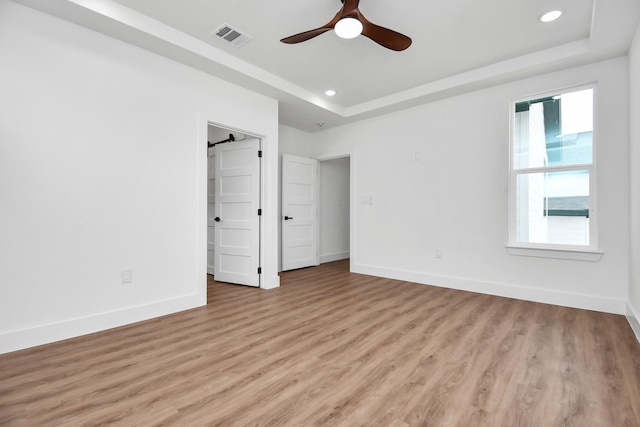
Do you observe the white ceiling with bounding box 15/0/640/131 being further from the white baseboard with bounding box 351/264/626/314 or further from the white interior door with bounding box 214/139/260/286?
the white baseboard with bounding box 351/264/626/314

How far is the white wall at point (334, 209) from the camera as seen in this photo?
21.4 ft

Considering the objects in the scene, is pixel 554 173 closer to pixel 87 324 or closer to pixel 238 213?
pixel 238 213

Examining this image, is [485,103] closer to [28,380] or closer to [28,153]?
[28,153]

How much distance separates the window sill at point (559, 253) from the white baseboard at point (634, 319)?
1.77 ft

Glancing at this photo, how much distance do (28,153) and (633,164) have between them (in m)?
5.47

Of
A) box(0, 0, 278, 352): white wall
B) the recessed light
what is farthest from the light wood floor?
the recessed light

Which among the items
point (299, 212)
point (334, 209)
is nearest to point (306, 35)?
point (299, 212)

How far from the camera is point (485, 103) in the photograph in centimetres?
405

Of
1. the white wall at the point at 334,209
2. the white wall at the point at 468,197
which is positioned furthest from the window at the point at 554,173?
the white wall at the point at 334,209

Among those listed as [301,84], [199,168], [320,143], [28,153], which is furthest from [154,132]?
[320,143]

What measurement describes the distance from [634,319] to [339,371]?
2840 mm

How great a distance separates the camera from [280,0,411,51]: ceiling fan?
2383 mm

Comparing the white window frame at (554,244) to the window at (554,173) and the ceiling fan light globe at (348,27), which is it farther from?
the ceiling fan light globe at (348,27)

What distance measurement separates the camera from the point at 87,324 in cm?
269
